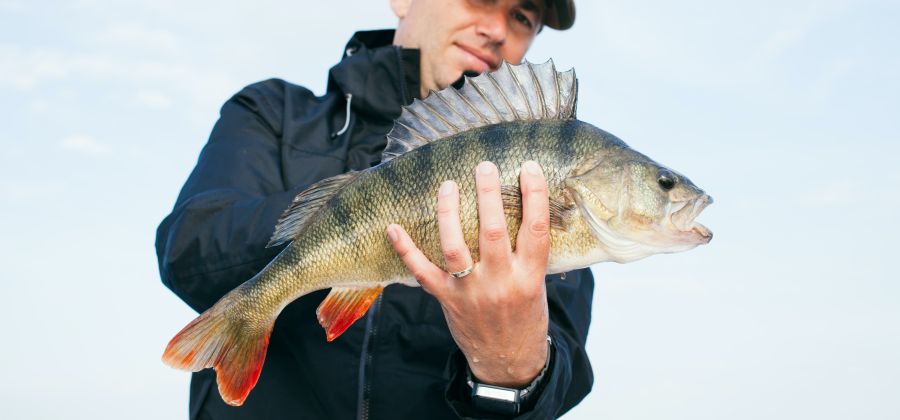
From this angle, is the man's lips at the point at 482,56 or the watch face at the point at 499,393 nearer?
the watch face at the point at 499,393

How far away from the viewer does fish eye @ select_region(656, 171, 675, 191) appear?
2.50 meters

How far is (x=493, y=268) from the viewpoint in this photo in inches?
90.9

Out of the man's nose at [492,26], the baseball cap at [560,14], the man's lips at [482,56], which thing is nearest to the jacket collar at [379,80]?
the man's lips at [482,56]

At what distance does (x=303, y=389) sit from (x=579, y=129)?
1.66m

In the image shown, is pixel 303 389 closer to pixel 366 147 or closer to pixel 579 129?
pixel 366 147

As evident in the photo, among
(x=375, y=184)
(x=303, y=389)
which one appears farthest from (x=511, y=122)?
(x=303, y=389)

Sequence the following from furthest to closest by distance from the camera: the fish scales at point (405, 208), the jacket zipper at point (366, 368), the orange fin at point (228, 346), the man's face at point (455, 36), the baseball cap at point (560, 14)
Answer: the baseball cap at point (560, 14), the man's face at point (455, 36), the jacket zipper at point (366, 368), the orange fin at point (228, 346), the fish scales at point (405, 208)

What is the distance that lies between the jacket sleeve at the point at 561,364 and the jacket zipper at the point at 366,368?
420 millimetres

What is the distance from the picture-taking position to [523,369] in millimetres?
2572

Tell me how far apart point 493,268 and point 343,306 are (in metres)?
0.58

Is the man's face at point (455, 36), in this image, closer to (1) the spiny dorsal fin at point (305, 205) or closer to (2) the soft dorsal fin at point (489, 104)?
(2) the soft dorsal fin at point (489, 104)

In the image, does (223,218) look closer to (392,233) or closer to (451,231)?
(392,233)

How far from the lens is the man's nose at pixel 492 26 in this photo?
4.08 meters

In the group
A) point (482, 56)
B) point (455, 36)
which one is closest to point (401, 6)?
point (455, 36)
